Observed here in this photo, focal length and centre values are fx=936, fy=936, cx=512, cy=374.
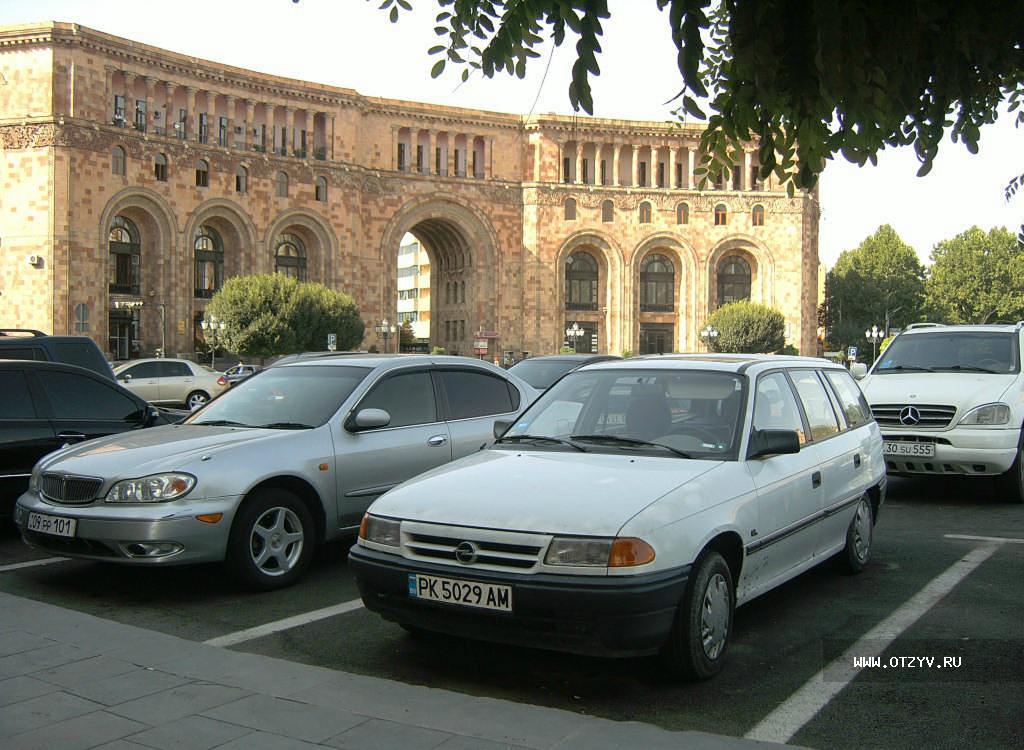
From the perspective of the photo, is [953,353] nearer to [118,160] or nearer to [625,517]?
[625,517]

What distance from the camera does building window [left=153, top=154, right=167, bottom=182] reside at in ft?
171

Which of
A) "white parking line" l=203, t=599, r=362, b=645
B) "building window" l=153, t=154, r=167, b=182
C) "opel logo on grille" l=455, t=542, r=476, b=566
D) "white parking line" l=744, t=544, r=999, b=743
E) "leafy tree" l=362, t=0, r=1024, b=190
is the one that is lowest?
"white parking line" l=203, t=599, r=362, b=645

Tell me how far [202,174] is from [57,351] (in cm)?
4684

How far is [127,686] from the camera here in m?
4.32

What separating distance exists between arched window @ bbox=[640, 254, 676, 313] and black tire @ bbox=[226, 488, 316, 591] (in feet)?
213

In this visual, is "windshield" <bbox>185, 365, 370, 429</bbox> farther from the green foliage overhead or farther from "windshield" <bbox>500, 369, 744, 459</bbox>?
the green foliage overhead

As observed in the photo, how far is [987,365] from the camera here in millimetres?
10656

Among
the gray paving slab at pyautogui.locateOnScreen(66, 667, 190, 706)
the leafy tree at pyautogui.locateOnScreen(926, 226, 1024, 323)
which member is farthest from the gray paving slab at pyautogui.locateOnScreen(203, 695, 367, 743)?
the leafy tree at pyautogui.locateOnScreen(926, 226, 1024, 323)

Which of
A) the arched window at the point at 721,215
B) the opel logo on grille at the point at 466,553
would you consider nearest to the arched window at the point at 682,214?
the arched window at the point at 721,215

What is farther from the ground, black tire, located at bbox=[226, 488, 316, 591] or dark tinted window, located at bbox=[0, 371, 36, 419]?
dark tinted window, located at bbox=[0, 371, 36, 419]

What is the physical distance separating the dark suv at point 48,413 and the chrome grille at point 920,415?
7.61 m

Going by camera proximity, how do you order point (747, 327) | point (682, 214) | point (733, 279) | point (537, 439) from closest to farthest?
point (537, 439)
point (747, 327)
point (682, 214)
point (733, 279)

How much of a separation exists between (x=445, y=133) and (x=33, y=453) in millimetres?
61330

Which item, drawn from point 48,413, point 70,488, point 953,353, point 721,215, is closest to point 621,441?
point 70,488
